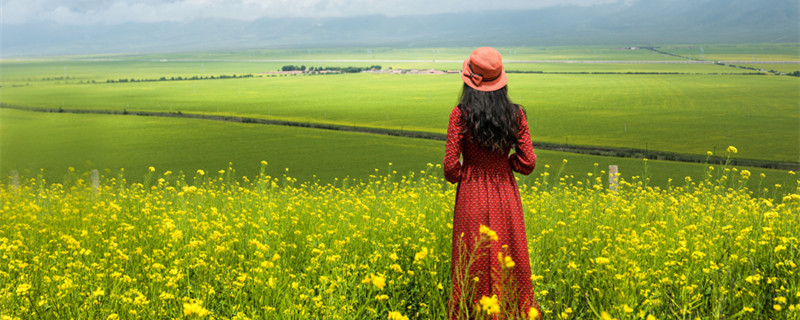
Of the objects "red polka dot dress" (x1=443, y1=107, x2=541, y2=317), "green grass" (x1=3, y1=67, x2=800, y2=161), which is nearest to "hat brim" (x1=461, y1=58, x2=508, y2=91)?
"red polka dot dress" (x1=443, y1=107, x2=541, y2=317)

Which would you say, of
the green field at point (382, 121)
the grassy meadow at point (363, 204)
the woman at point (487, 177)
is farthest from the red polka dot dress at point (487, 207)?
the green field at point (382, 121)

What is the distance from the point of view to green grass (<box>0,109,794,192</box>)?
36.7 meters

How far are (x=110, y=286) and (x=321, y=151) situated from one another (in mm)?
39360

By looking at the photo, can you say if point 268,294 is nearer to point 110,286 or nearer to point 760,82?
point 110,286

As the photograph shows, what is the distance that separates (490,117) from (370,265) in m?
1.69

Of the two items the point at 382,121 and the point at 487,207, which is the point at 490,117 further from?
the point at 382,121

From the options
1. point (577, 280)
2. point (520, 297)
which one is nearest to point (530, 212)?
point (577, 280)

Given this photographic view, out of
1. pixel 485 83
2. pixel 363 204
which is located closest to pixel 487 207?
pixel 485 83

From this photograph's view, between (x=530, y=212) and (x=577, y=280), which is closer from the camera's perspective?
(x=577, y=280)

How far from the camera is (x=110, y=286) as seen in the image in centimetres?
488

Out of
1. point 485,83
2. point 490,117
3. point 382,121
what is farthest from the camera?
point 382,121

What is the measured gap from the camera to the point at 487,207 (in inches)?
186

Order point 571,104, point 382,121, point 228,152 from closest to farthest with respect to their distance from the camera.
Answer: point 228,152, point 382,121, point 571,104

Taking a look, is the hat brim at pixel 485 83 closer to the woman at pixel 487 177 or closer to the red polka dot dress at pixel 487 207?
the woman at pixel 487 177
